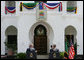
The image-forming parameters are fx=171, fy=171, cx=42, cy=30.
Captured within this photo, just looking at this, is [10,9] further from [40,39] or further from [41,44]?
[41,44]

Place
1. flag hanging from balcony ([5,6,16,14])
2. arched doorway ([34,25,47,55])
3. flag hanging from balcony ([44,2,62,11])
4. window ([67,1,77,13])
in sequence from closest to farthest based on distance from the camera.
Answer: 1. flag hanging from balcony ([44,2,62,11])
2. arched doorway ([34,25,47,55])
3. flag hanging from balcony ([5,6,16,14])
4. window ([67,1,77,13])

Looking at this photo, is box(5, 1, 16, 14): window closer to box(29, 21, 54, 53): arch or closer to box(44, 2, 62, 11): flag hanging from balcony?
box(29, 21, 54, 53): arch

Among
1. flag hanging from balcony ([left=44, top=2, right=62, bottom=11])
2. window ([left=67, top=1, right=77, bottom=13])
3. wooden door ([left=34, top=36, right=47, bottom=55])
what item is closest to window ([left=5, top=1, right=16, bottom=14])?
flag hanging from balcony ([left=44, top=2, right=62, bottom=11])

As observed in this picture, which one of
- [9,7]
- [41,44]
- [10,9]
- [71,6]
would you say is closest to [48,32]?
[41,44]

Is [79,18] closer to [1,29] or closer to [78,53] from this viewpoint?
[78,53]

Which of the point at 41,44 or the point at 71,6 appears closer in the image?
the point at 41,44

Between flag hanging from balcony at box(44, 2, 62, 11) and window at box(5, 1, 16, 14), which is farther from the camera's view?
window at box(5, 1, 16, 14)

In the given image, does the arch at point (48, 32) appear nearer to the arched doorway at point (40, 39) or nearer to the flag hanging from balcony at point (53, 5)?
the arched doorway at point (40, 39)

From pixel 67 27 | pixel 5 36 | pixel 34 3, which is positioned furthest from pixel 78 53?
pixel 5 36

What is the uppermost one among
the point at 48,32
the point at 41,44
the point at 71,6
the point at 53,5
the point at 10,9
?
the point at 71,6

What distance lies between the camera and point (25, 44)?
731 inches

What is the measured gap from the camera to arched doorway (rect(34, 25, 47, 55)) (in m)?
19.5

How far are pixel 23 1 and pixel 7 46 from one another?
17.8 ft

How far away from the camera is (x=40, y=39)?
773 inches
